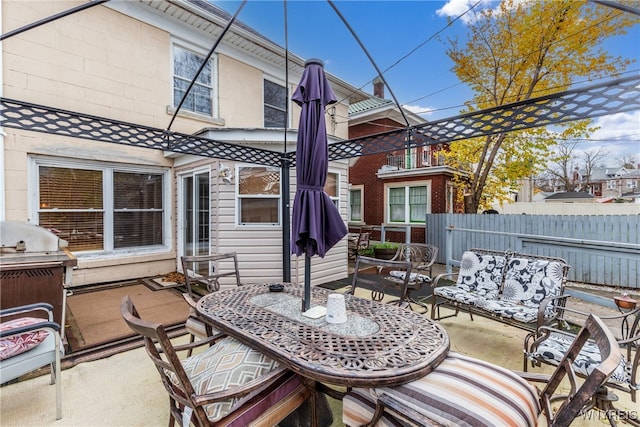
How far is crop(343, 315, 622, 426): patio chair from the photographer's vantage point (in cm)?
122

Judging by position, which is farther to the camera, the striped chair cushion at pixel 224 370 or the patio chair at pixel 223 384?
the striped chair cushion at pixel 224 370

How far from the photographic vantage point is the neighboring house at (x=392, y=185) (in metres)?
10.6

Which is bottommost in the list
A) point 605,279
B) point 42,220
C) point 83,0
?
point 605,279

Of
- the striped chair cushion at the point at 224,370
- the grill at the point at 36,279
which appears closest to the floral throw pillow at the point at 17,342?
the grill at the point at 36,279

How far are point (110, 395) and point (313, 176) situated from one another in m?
2.50

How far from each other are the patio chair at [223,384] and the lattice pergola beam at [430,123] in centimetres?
198

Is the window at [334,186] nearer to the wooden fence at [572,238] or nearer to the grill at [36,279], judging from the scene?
the wooden fence at [572,238]

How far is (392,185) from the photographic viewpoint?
1168 centimetres

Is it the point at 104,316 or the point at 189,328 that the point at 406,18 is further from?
the point at 104,316

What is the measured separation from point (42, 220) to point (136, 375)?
411cm

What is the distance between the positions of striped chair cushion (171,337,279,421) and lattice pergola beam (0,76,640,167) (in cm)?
219

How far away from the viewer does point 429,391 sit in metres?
1.41

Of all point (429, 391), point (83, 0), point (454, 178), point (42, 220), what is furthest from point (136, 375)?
point (454, 178)

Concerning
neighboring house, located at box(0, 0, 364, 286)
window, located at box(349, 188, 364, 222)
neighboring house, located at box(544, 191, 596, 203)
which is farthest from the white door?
neighboring house, located at box(544, 191, 596, 203)
